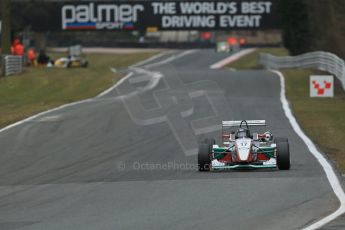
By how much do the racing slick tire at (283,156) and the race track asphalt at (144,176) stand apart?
0.17m

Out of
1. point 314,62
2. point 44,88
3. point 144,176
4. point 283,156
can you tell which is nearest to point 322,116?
point 283,156

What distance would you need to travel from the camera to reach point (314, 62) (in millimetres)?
43000

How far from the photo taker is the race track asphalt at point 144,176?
10.2 metres

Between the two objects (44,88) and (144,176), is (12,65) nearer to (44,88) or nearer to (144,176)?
(44,88)

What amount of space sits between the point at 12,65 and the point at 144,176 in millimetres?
28118

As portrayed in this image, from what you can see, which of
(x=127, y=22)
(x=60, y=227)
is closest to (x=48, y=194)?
(x=60, y=227)

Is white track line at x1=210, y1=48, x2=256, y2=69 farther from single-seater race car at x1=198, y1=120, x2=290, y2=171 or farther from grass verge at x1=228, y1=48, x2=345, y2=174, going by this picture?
single-seater race car at x1=198, y1=120, x2=290, y2=171

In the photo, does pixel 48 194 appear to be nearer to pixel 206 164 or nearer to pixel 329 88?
pixel 206 164

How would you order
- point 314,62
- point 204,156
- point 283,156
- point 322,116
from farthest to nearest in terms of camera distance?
point 314,62 < point 322,116 < point 204,156 < point 283,156

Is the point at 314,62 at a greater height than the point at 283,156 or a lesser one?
lesser

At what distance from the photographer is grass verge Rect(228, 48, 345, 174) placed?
1777 cm

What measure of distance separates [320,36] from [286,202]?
45.3m

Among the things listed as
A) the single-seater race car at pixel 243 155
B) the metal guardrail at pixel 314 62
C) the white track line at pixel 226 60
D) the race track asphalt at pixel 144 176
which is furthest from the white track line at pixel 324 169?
the white track line at pixel 226 60

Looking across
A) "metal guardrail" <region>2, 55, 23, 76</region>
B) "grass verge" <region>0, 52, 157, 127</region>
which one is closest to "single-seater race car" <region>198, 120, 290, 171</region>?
"grass verge" <region>0, 52, 157, 127</region>
